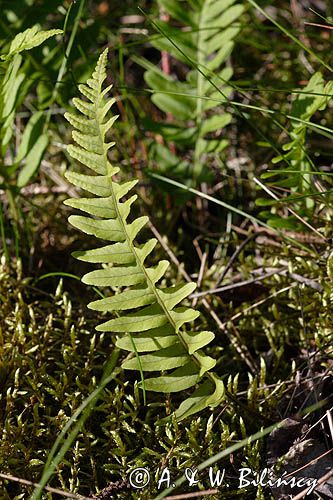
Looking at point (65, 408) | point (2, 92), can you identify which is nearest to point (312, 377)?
point (65, 408)

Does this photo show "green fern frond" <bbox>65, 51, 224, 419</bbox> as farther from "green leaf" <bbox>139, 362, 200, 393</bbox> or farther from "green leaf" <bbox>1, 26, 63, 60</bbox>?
"green leaf" <bbox>1, 26, 63, 60</bbox>

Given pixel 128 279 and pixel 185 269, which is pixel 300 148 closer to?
pixel 185 269

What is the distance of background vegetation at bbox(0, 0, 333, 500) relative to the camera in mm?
1765

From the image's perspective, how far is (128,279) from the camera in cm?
177

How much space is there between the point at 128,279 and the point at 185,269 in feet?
2.64

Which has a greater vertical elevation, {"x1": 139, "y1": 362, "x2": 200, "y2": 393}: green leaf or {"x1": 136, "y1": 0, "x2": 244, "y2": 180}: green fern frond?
{"x1": 136, "y1": 0, "x2": 244, "y2": 180}: green fern frond

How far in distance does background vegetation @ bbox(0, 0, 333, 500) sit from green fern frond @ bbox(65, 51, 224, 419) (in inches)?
4.3

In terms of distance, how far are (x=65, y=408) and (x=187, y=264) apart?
2.88 ft

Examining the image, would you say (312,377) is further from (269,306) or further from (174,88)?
(174,88)

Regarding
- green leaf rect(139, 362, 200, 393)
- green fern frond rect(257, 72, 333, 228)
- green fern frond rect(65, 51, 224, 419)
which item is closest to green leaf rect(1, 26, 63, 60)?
green fern frond rect(65, 51, 224, 419)

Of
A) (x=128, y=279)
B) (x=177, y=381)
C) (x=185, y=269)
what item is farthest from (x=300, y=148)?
(x=177, y=381)

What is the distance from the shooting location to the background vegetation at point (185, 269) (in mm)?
1765

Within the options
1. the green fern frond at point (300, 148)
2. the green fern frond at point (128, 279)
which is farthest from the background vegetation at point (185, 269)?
the green fern frond at point (128, 279)

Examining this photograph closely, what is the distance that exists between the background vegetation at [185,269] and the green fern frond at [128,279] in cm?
11
